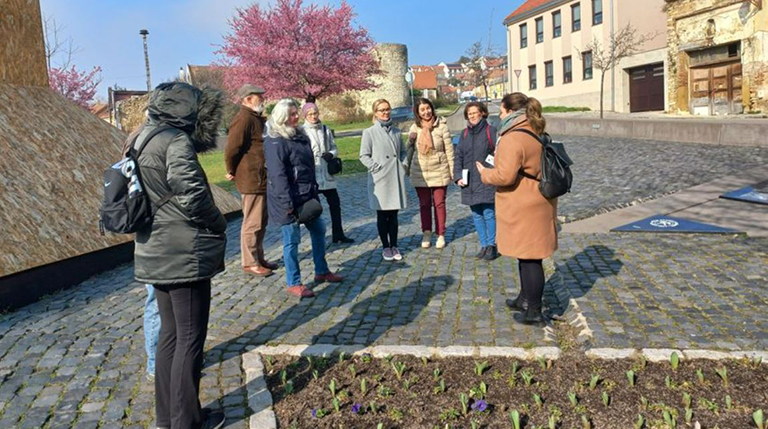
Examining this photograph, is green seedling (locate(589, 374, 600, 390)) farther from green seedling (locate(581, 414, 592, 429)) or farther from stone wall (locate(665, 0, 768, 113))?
stone wall (locate(665, 0, 768, 113))

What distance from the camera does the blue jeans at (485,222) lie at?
7.12 meters

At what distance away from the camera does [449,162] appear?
754 centimetres

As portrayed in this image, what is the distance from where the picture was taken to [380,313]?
548 cm

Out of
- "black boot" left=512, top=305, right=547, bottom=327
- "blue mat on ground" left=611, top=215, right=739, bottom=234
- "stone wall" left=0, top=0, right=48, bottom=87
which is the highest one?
"stone wall" left=0, top=0, right=48, bottom=87

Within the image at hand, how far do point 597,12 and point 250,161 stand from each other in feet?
119

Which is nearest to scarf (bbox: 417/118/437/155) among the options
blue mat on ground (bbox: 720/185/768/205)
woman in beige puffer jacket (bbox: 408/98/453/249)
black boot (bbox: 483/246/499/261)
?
woman in beige puffer jacket (bbox: 408/98/453/249)

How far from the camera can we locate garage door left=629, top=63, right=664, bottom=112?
33.8m

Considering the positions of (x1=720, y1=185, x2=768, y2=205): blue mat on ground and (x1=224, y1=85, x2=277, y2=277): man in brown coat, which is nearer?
(x1=224, y1=85, x2=277, y2=277): man in brown coat

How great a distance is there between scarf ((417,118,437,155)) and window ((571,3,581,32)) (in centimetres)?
3603

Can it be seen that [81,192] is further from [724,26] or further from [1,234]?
[724,26]

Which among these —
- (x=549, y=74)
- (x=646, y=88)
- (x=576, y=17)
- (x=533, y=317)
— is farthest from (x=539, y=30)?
(x=533, y=317)

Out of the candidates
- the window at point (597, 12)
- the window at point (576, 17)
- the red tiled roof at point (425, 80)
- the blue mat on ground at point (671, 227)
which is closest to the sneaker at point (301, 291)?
the blue mat on ground at point (671, 227)

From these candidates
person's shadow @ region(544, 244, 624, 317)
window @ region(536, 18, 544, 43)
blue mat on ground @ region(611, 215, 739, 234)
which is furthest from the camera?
window @ region(536, 18, 544, 43)

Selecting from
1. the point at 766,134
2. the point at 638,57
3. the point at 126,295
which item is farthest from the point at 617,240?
the point at 638,57
